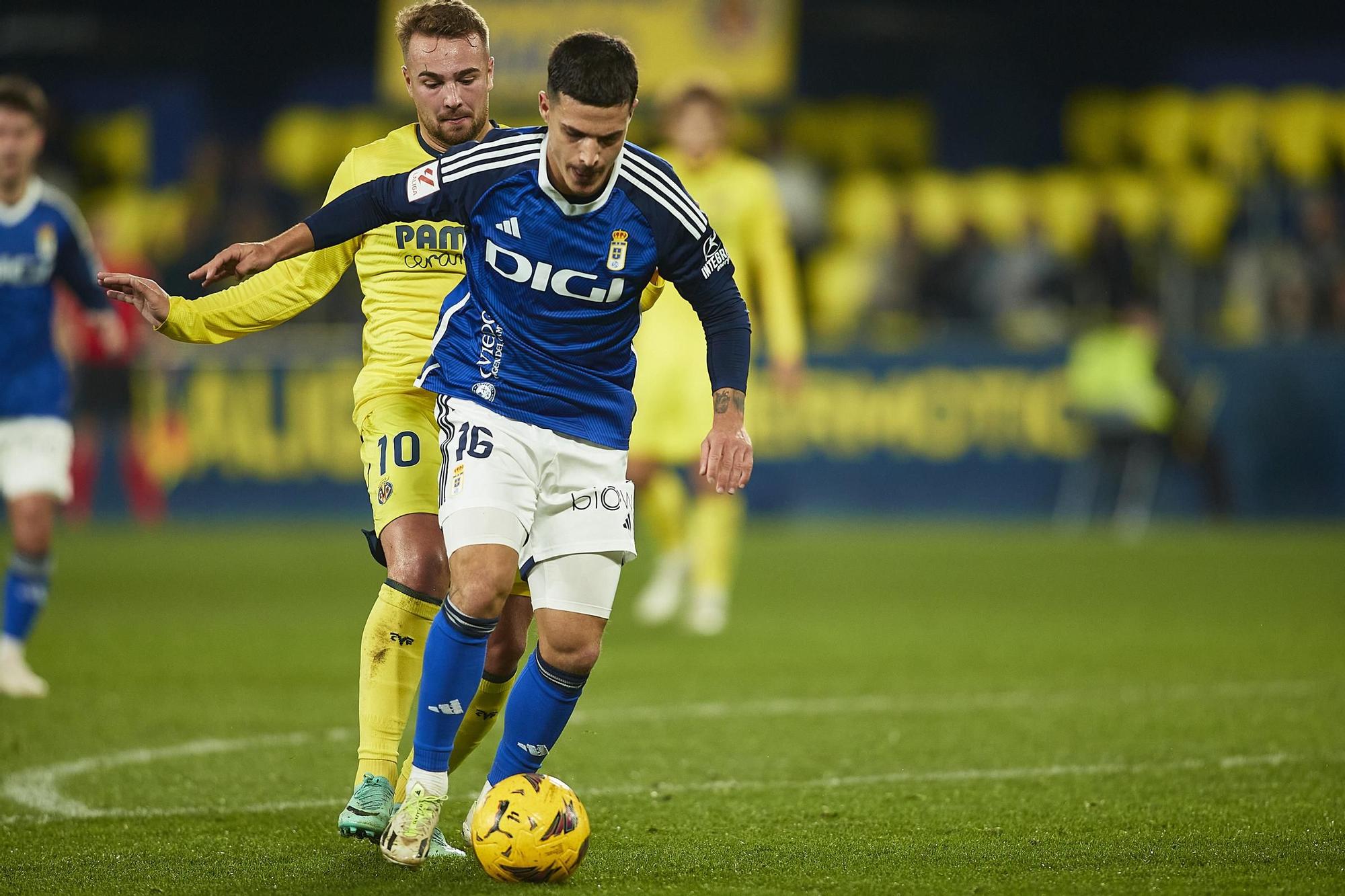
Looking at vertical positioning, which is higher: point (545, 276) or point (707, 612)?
point (545, 276)

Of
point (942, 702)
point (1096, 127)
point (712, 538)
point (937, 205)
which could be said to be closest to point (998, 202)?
point (937, 205)

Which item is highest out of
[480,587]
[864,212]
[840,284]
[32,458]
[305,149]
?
[305,149]

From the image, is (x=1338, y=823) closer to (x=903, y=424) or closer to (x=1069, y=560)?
(x=1069, y=560)

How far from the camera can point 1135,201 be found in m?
18.9

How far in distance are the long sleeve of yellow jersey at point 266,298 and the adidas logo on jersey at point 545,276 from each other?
1.67 ft

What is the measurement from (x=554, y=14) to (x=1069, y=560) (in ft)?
26.6

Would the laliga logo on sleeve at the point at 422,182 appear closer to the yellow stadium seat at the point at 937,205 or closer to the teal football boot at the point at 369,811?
the teal football boot at the point at 369,811

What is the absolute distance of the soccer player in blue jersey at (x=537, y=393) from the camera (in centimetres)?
424

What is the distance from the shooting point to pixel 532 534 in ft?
14.3

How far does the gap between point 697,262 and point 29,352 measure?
424cm

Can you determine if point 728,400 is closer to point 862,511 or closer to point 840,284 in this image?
point 862,511

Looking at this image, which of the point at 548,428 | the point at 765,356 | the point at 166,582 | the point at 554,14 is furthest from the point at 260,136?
the point at 548,428

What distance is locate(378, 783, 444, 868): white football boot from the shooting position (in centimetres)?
419

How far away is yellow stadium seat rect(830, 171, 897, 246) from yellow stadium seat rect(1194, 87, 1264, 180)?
3531mm
